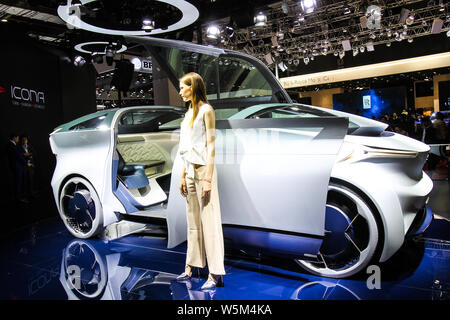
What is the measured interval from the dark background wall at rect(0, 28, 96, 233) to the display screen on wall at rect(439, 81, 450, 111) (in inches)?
428

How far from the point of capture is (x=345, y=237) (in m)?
2.51

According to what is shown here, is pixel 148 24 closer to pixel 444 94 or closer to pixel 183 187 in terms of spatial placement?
pixel 183 187

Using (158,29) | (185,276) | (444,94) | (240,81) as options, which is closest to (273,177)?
(185,276)

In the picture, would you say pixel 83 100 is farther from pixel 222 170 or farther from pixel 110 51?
pixel 222 170

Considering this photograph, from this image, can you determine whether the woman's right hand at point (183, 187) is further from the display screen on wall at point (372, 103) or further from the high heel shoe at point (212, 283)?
the display screen on wall at point (372, 103)

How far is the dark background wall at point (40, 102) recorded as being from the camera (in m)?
6.85

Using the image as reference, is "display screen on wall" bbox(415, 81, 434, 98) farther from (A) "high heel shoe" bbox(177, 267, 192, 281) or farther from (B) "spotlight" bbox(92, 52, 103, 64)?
(A) "high heel shoe" bbox(177, 267, 192, 281)

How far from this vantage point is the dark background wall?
22.5ft

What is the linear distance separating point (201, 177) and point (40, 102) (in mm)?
7176

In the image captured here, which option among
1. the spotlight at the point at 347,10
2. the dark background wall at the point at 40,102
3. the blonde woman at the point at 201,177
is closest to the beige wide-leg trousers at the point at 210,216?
the blonde woman at the point at 201,177

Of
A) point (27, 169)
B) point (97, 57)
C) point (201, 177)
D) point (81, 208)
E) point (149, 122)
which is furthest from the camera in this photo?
point (97, 57)

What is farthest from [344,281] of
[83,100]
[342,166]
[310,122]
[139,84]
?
[139,84]

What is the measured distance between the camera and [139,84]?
13750 millimetres
